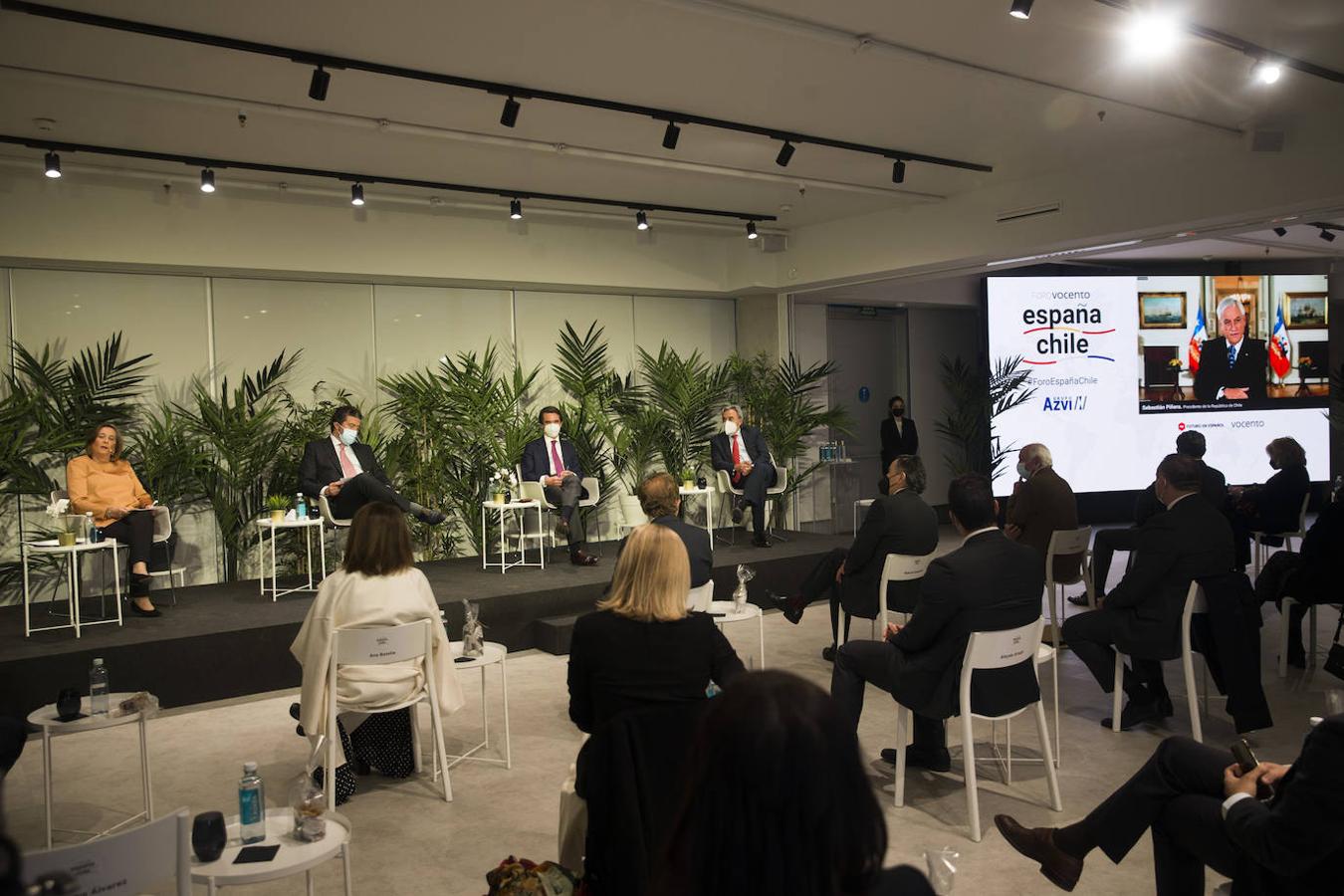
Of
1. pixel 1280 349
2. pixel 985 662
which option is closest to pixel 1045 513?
pixel 985 662

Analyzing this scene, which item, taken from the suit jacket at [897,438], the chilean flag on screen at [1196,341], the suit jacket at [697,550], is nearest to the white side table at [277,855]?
the suit jacket at [697,550]

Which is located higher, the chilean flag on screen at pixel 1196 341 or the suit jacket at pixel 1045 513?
the chilean flag on screen at pixel 1196 341

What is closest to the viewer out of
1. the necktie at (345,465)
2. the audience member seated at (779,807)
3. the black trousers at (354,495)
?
the audience member seated at (779,807)

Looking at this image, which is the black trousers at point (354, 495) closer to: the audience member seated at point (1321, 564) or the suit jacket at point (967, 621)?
the suit jacket at point (967, 621)

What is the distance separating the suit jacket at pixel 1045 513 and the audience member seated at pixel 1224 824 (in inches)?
134

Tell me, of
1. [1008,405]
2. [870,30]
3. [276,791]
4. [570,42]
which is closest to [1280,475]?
[1008,405]

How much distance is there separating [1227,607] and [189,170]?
7.33 metres

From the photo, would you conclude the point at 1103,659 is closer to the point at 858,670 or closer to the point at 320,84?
the point at 858,670

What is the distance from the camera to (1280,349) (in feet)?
41.7

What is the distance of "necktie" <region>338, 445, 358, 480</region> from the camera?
8.00 metres

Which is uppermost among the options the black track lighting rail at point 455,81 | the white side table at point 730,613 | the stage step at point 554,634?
the black track lighting rail at point 455,81

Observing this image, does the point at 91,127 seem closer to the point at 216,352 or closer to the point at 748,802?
the point at 216,352

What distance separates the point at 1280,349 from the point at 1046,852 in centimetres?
1162

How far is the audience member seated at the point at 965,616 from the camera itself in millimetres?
3922
